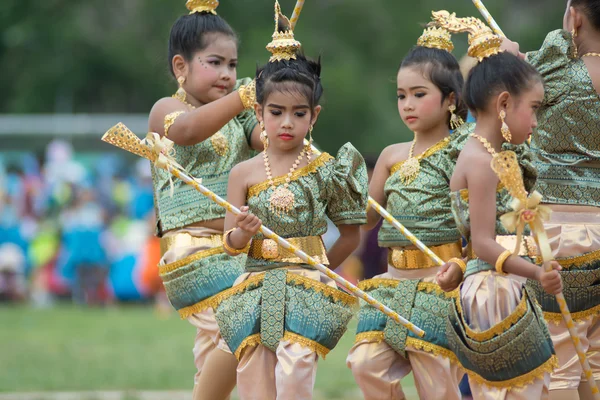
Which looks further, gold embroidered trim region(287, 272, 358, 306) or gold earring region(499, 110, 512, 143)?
gold embroidered trim region(287, 272, 358, 306)

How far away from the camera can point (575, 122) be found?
5254 mm

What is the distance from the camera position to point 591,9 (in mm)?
5238

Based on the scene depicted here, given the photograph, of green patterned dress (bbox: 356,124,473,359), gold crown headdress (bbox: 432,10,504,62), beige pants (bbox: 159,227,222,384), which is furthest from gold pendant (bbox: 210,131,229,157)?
gold crown headdress (bbox: 432,10,504,62)

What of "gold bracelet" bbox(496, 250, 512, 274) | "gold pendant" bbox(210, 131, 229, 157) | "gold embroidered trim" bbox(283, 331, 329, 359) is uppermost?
"gold pendant" bbox(210, 131, 229, 157)

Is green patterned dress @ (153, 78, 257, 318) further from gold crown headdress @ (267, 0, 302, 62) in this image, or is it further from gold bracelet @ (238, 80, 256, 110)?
gold crown headdress @ (267, 0, 302, 62)

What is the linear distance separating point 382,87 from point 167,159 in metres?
22.5

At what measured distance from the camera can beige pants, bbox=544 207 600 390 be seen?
5.21 meters

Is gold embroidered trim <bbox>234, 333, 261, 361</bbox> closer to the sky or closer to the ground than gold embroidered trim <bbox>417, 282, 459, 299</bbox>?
closer to the ground

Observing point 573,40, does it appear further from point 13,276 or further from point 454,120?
point 13,276

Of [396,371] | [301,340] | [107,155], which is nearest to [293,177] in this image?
[301,340]

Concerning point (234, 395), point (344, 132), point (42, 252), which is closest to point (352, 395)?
point (234, 395)

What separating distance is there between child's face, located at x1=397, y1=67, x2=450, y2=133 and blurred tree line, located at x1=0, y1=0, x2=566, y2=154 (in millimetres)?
20332

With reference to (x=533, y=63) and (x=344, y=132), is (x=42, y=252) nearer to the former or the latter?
(x=344, y=132)

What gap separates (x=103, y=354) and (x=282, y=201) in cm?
673
